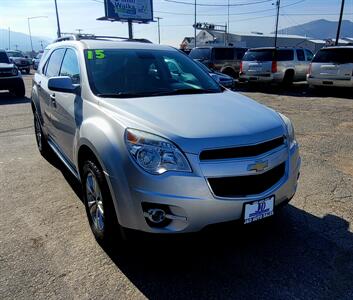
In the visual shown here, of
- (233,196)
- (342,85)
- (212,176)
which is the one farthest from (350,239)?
(342,85)

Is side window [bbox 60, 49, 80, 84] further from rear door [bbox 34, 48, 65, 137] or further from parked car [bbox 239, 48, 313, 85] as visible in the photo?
parked car [bbox 239, 48, 313, 85]

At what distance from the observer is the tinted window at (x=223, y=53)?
1800cm

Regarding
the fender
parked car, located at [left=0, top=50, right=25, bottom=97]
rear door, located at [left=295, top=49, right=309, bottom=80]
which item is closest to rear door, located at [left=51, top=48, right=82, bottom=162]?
the fender

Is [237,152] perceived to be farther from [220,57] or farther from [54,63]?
[220,57]

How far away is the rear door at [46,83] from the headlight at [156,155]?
2.36 metres

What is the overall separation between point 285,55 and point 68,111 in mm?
14489

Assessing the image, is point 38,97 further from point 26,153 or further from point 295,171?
point 295,171

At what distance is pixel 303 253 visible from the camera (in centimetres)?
323

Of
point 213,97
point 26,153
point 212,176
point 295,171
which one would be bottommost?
point 26,153

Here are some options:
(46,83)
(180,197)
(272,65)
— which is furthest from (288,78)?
(180,197)

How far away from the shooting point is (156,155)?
8.77 ft

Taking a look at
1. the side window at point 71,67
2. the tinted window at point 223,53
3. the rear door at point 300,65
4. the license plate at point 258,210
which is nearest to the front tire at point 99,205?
the license plate at point 258,210

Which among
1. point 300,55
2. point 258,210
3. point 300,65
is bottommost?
point 300,65

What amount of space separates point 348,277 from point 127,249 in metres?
1.77
